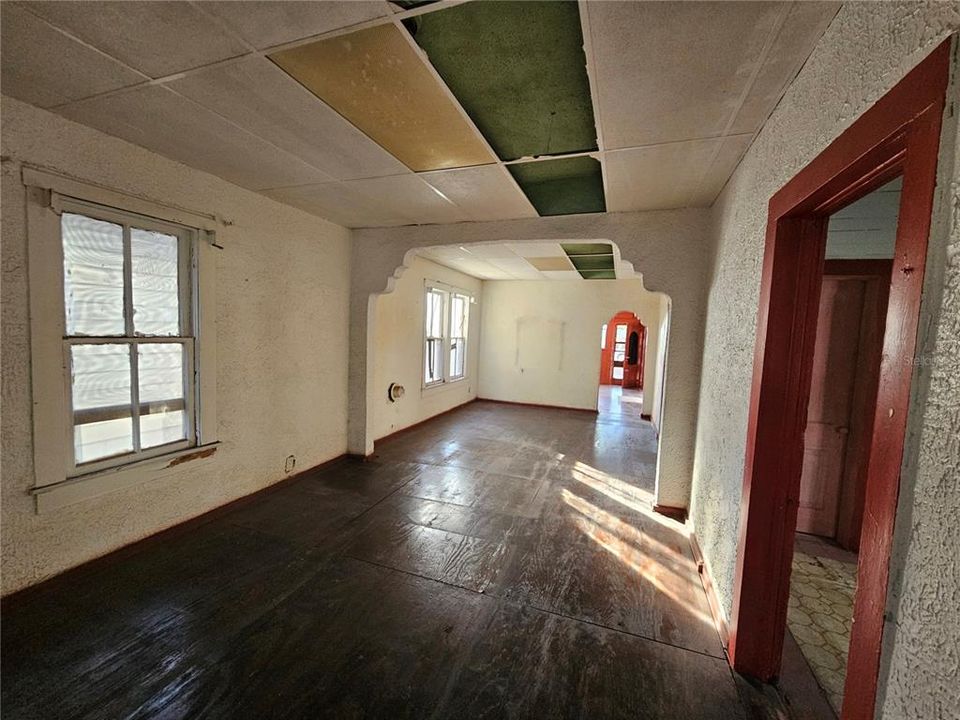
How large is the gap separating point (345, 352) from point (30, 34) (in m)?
2.80

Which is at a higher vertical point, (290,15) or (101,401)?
(290,15)

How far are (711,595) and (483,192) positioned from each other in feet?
9.12

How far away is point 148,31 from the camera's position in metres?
1.27

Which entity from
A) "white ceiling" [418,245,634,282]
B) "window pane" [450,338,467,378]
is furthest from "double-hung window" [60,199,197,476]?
"window pane" [450,338,467,378]

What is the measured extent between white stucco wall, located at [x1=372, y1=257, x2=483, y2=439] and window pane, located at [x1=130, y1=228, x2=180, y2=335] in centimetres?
180

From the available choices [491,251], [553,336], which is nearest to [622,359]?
[553,336]

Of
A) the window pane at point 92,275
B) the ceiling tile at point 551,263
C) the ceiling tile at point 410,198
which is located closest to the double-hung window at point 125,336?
the window pane at point 92,275

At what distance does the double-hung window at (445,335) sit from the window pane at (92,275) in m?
3.51

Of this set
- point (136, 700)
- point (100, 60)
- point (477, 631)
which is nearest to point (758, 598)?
point (477, 631)

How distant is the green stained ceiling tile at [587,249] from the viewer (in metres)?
4.21

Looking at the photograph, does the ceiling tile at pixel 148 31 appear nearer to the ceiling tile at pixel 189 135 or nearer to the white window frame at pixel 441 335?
the ceiling tile at pixel 189 135

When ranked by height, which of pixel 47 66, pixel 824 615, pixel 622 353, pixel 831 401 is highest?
pixel 47 66

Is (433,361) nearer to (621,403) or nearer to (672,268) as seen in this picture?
(672,268)

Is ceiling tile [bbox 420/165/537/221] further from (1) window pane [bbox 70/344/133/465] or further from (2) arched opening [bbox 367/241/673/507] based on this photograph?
(1) window pane [bbox 70/344/133/465]
